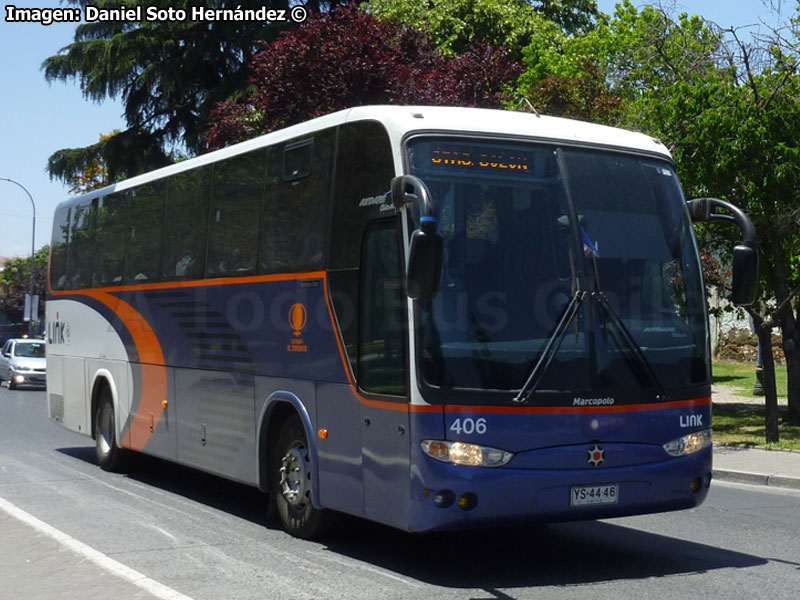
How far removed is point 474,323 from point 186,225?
5.19m

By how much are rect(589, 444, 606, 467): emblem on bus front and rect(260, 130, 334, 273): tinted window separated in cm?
261

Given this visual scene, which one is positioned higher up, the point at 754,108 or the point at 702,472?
the point at 754,108

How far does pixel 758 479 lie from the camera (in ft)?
45.1

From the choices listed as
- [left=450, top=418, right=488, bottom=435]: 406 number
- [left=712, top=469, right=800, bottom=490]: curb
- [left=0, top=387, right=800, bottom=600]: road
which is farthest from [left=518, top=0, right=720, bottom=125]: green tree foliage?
[left=450, top=418, right=488, bottom=435]: 406 number

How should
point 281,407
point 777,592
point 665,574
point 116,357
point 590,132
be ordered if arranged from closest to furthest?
point 777,592 < point 665,574 < point 590,132 < point 281,407 < point 116,357

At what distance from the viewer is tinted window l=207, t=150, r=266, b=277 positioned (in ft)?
34.1

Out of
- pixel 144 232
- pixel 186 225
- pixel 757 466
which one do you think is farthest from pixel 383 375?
pixel 757 466

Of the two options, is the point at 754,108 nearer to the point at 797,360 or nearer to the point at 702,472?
the point at 797,360

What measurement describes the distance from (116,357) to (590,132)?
7.50 meters

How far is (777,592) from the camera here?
738 centimetres

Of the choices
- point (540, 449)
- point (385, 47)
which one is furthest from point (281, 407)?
point (385, 47)

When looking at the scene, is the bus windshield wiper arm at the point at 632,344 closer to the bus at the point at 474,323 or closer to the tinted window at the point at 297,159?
the bus at the point at 474,323

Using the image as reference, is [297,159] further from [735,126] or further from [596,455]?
[735,126]

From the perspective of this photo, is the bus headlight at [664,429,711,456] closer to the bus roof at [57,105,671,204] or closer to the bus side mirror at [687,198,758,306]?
the bus side mirror at [687,198,758,306]
